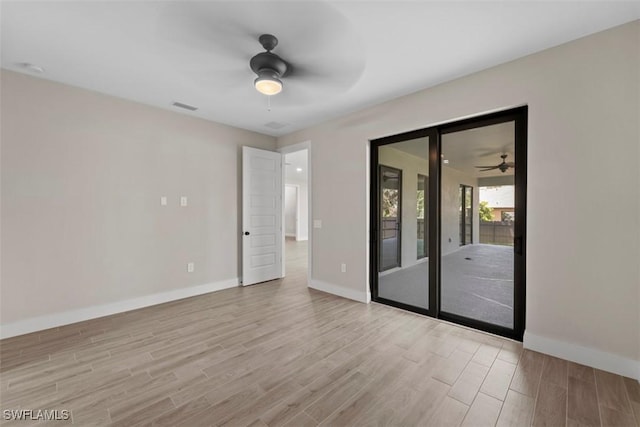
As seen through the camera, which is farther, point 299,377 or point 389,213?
point 389,213

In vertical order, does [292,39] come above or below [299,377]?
above

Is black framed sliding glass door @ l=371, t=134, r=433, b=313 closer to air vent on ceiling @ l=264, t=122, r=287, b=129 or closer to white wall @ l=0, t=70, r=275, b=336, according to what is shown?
air vent on ceiling @ l=264, t=122, r=287, b=129

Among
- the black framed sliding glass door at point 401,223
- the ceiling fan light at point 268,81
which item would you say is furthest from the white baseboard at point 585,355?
the ceiling fan light at point 268,81

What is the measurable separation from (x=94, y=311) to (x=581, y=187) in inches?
206

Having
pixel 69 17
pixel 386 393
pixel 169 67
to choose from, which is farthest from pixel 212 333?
pixel 69 17

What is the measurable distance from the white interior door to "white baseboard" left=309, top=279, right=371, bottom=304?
987 millimetres

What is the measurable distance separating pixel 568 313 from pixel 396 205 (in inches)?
88.4

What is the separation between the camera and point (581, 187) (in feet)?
6.97

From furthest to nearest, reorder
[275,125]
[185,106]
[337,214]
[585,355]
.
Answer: [275,125], [337,214], [185,106], [585,355]

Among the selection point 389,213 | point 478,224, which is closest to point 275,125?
point 389,213

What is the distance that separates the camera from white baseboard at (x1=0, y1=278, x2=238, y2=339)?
2.66 meters
